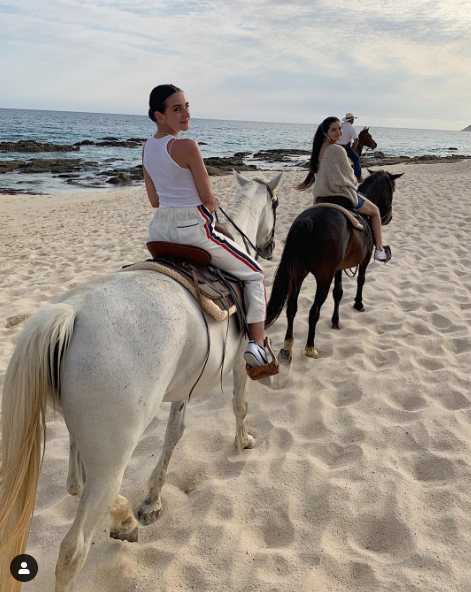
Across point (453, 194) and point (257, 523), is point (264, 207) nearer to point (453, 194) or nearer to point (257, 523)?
point (257, 523)

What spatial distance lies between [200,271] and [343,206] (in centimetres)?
306

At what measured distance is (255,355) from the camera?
276 centimetres

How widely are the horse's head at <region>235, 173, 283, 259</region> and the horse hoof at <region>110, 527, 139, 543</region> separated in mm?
2153

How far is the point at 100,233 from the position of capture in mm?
10070

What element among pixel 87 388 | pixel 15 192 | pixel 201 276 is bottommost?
pixel 15 192

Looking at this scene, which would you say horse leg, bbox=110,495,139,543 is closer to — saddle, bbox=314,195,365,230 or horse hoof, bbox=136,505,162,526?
horse hoof, bbox=136,505,162,526

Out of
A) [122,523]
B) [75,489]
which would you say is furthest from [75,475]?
[122,523]

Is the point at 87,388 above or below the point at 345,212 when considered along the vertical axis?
below

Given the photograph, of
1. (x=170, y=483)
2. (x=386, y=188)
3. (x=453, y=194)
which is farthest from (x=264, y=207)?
(x=453, y=194)

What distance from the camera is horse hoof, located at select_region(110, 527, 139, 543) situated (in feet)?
8.27

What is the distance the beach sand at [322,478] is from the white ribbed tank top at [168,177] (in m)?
1.86

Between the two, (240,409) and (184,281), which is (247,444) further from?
(184,281)

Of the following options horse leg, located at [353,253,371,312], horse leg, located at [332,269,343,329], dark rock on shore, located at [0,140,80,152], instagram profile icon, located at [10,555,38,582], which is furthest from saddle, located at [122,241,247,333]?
dark rock on shore, located at [0,140,80,152]

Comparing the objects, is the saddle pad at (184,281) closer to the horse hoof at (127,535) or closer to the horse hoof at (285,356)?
A: the horse hoof at (127,535)
